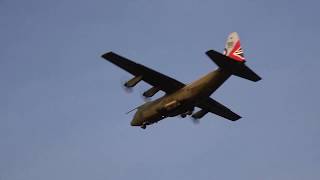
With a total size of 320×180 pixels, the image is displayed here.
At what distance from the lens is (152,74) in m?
54.6

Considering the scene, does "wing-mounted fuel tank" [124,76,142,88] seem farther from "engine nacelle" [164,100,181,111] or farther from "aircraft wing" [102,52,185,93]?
"engine nacelle" [164,100,181,111]

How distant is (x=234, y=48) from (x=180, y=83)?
5.61 metres

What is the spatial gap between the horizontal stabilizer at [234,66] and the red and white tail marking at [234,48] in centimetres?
89

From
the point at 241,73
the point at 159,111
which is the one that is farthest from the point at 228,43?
the point at 159,111

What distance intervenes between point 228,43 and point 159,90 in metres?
7.48

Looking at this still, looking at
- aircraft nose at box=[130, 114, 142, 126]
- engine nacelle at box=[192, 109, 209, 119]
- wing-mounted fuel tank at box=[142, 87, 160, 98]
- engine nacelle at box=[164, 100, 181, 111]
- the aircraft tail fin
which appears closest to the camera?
the aircraft tail fin

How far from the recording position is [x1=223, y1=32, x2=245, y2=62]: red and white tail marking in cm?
5423

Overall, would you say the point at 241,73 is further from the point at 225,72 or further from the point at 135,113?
the point at 135,113

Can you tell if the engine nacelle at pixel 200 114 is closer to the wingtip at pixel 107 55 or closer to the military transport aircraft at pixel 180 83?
the military transport aircraft at pixel 180 83

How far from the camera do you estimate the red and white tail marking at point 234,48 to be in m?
54.2

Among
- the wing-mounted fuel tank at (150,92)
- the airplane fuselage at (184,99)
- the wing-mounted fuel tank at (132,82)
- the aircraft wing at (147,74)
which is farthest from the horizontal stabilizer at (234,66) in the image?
the wing-mounted fuel tank at (132,82)

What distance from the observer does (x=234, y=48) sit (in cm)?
5547

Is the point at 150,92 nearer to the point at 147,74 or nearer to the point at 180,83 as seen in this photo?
the point at 147,74

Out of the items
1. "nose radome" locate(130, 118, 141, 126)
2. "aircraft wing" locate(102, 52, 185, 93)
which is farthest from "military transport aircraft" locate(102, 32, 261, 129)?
"nose radome" locate(130, 118, 141, 126)
